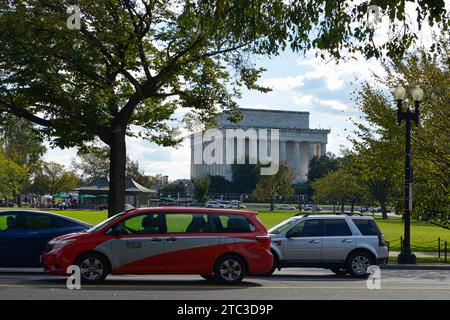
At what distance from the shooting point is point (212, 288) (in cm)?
1477

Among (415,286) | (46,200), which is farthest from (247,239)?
(46,200)

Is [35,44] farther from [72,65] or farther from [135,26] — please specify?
[135,26]

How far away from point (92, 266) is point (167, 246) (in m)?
1.61

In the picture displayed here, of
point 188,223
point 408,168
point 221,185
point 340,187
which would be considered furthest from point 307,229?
point 221,185

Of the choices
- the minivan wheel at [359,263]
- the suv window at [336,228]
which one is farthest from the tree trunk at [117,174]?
the minivan wheel at [359,263]

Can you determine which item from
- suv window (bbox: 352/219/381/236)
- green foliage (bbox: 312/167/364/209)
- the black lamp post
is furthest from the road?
green foliage (bbox: 312/167/364/209)

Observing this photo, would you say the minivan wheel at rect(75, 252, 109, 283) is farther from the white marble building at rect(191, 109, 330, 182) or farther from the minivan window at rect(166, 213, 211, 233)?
the white marble building at rect(191, 109, 330, 182)

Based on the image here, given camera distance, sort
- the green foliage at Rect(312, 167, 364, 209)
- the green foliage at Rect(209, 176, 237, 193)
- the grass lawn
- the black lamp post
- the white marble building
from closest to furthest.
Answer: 1. the black lamp post
2. the grass lawn
3. the green foliage at Rect(312, 167, 364, 209)
4. the green foliage at Rect(209, 176, 237, 193)
5. the white marble building

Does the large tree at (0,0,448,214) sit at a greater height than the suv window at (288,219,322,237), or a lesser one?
greater

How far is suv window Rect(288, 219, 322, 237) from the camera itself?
767 inches

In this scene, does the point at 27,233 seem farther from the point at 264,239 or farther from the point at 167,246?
the point at 264,239

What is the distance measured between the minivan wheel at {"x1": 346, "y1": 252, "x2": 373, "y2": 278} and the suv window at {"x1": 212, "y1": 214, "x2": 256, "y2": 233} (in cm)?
426

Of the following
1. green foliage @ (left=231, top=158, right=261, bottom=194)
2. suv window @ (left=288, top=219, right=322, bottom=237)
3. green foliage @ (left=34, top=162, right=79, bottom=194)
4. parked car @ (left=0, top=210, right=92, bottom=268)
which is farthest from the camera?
green foliage @ (left=231, top=158, right=261, bottom=194)

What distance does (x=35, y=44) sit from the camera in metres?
24.1
